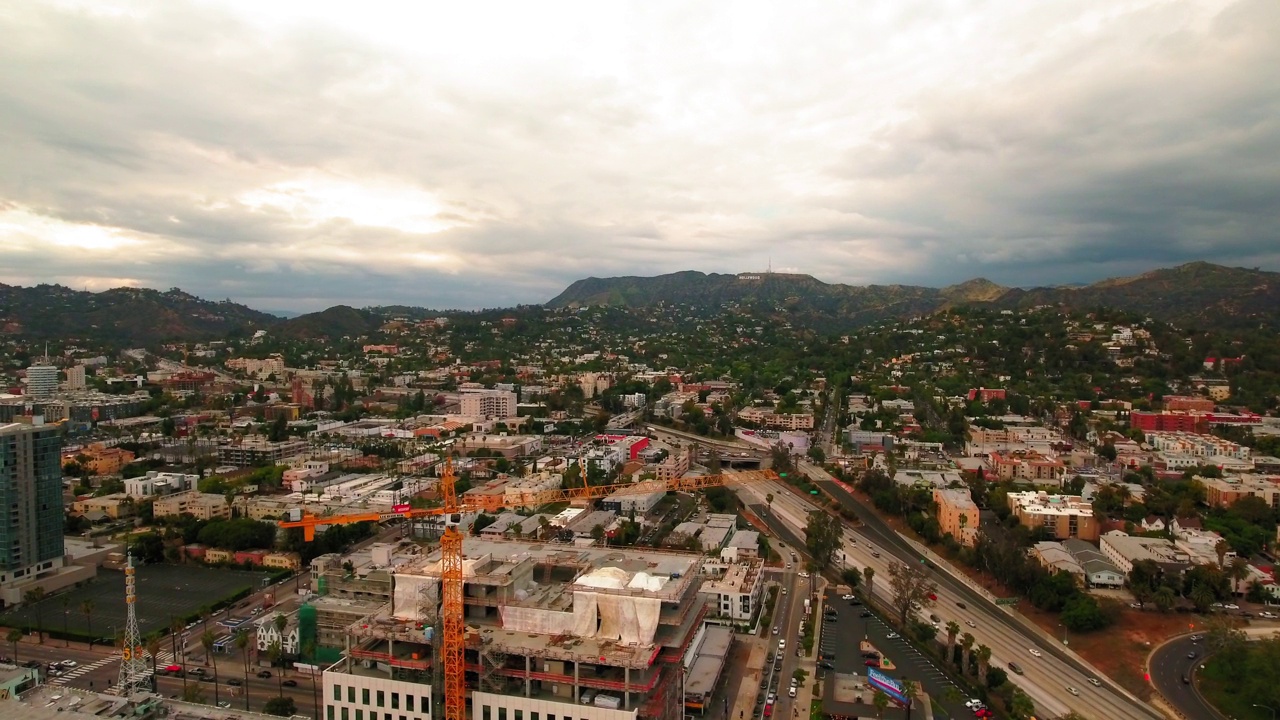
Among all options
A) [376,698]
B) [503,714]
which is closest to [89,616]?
[376,698]

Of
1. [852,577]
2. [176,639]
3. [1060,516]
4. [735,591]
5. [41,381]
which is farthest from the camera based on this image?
[41,381]

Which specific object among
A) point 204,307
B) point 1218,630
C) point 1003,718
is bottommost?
point 1003,718

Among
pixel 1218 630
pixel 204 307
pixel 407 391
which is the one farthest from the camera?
pixel 204 307

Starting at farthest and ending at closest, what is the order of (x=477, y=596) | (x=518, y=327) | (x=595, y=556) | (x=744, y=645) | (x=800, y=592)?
(x=518, y=327)
(x=800, y=592)
(x=744, y=645)
(x=595, y=556)
(x=477, y=596)

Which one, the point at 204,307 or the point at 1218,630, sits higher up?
the point at 204,307

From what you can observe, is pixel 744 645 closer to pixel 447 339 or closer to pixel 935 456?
pixel 935 456

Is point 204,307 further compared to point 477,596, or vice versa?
point 204,307

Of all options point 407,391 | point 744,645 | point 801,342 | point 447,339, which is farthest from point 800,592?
point 447,339

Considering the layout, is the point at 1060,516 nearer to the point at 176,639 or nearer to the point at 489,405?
the point at 176,639
